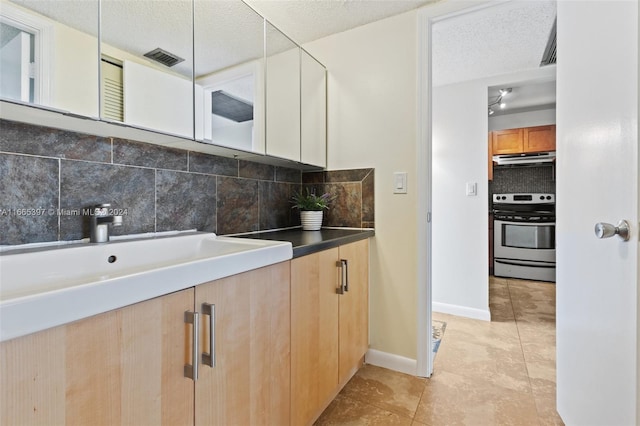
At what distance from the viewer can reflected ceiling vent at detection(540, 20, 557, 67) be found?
6.94 feet

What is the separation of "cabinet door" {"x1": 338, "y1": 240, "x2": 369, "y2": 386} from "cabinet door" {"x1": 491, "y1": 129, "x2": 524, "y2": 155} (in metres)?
3.37

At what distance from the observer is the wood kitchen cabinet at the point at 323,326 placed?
118 cm

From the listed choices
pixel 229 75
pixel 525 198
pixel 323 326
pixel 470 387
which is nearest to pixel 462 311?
pixel 470 387

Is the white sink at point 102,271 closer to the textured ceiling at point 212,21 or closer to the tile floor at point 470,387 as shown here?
the textured ceiling at point 212,21

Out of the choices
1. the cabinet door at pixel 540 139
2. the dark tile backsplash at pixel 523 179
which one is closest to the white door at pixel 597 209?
the cabinet door at pixel 540 139

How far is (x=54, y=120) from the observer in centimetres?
92

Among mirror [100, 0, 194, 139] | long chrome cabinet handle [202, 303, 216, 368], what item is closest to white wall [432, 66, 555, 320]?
mirror [100, 0, 194, 139]

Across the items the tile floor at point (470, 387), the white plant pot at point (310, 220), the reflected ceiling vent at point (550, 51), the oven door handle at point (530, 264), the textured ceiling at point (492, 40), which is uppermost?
the reflected ceiling vent at point (550, 51)

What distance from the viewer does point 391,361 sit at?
72.4 inches

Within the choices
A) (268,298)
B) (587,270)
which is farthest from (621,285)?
(268,298)

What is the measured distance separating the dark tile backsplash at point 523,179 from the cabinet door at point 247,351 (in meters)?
4.43

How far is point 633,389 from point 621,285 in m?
0.29

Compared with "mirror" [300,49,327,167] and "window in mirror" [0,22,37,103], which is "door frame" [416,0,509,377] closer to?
"mirror" [300,49,327,167]

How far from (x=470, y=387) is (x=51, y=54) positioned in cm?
232
